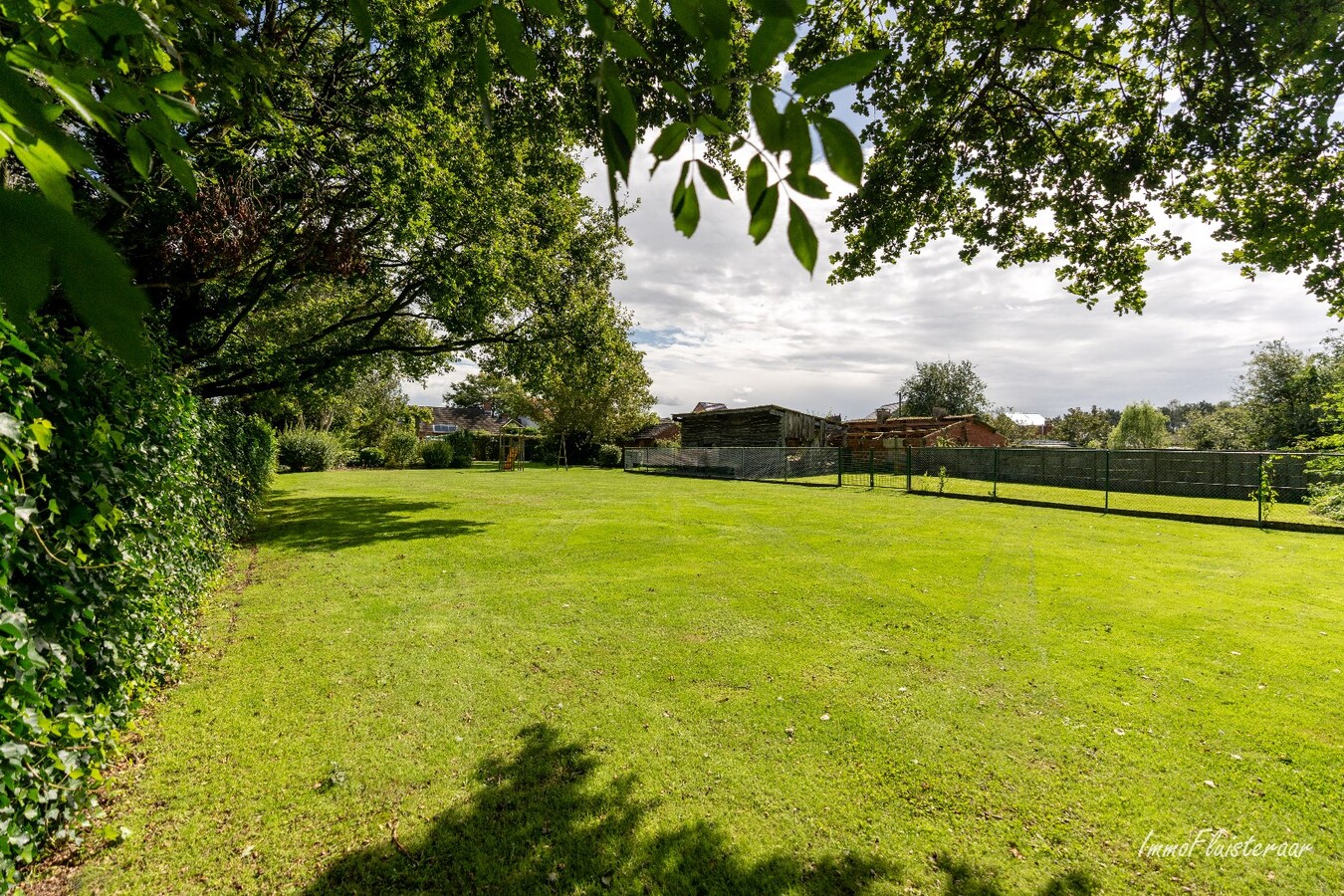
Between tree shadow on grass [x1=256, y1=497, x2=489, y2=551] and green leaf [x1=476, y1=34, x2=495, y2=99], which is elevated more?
green leaf [x1=476, y1=34, x2=495, y2=99]

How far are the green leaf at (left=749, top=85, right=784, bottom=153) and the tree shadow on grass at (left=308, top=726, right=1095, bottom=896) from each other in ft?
10.4

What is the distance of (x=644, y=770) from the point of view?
11.1 feet

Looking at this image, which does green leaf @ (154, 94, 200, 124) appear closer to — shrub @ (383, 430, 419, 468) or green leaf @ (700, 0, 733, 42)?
green leaf @ (700, 0, 733, 42)

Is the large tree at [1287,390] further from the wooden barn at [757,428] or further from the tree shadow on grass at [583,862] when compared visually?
the tree shadow on grass at [583,862]

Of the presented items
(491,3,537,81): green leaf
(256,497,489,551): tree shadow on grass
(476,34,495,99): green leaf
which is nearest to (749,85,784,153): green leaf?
(491,3,537,81): green leaf

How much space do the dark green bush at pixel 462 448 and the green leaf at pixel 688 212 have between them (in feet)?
140

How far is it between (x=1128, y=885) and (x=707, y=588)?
16.0 feet

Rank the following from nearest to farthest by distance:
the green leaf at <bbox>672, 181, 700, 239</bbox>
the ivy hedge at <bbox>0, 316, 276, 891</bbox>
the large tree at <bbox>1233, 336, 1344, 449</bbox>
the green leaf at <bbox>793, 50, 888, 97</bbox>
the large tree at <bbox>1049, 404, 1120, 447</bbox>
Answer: the green leaf at <bbox>793, 50, 888, 97</bbox>, the green leaf at <bbox>672, 181, 700, 239</bbox>, the ivy hedge at <bbox>0, 316, 276, 891</bbox>, the large tree at <bbox>1233, 336, 1344, 449</bbox>, the large tree at <bbox>1049, 404, 1120, 447</bbox>

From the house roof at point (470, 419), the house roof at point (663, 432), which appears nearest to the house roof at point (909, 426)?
the house roof at point (663, 432)

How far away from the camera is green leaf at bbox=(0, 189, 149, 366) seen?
55cm

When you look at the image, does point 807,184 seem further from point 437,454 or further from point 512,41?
point 437,454

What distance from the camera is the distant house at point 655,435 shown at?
50.7 meters

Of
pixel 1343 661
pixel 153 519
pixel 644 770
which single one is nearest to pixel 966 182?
pixel 1343 661

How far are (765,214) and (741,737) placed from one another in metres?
3.62
